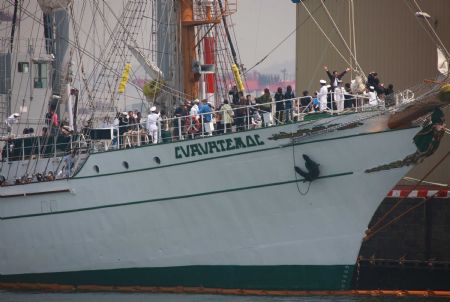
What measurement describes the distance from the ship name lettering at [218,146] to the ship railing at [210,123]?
0.34 meters

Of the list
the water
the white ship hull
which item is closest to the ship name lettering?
the white ship hull

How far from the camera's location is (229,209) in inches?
1631

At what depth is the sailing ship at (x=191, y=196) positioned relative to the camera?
40.5 m

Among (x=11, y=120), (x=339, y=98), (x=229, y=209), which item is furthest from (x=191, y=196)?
(x=11, y=120)

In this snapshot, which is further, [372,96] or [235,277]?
[235,277]

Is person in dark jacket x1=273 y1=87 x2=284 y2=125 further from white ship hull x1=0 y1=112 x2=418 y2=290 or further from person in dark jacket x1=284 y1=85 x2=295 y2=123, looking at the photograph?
white ship hull x1=0 y1=112 x2=418 y2=290

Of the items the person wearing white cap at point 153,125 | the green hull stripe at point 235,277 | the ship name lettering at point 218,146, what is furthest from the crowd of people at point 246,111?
the green hull stripe at point 235,277

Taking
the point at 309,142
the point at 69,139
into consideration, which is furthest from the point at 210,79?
the point at 309,142

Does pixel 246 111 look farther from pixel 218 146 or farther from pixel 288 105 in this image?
pixel 218 146

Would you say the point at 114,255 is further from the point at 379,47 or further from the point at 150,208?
the point at 379,47

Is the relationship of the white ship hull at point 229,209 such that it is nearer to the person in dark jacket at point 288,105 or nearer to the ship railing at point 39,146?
the person in dark jacket at point 288,105

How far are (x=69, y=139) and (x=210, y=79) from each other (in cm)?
607

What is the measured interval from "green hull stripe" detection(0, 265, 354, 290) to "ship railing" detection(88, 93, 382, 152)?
379 cm

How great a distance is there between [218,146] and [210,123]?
3.22 feet
